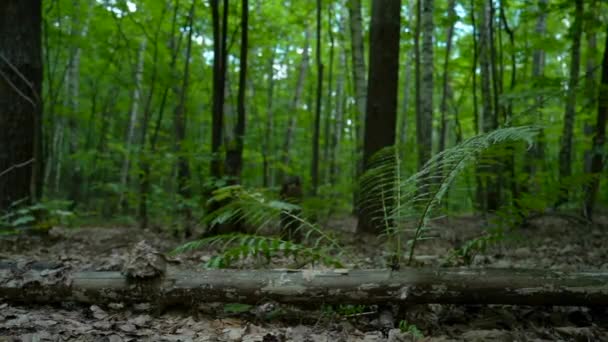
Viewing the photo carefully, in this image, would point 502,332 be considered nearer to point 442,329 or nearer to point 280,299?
point 442,329

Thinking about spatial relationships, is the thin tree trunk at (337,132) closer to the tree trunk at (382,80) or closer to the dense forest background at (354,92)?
the dense forest background at (354,92)

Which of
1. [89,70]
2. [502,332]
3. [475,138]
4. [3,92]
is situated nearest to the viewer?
[502,332]

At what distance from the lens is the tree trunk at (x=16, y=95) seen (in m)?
5.62

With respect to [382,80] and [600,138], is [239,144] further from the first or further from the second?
[600,138]

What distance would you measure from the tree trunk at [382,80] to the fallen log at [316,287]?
3361mm

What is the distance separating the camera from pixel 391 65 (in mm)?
6059

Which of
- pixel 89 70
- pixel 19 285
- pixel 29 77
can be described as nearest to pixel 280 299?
pixel 19 285

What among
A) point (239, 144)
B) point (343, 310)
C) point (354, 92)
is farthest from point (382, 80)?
point (354, 92)

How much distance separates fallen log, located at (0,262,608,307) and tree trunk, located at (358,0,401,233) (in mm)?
3361

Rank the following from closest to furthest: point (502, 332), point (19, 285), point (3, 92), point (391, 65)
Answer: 1. point (502, 332)
2. point (19, 285)
3. point (3, 92)
4. point (391, 65)

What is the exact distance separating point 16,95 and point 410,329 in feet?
18.4

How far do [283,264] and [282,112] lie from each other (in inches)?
641

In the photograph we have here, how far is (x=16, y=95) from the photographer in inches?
223

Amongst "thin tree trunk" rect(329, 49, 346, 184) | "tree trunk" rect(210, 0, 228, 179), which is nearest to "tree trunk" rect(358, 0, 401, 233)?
"tree trunk" rect(210, 0, 228, 179)
